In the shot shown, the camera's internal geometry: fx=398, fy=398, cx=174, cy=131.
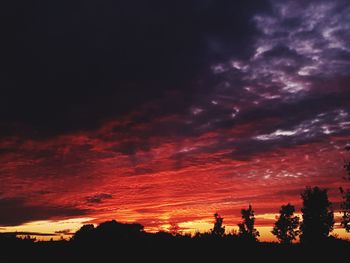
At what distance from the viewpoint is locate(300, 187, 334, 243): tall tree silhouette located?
256 ft

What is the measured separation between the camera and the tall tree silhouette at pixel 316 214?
7794 cm

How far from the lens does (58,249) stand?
2170 cm

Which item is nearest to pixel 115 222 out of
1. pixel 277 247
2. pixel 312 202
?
pixel 277 247

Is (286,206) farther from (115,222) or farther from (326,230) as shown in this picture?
(115,222)

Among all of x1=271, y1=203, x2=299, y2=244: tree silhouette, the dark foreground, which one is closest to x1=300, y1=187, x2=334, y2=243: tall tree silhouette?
x1=271, y1=203, x2=299, y2=244: tree silhouette

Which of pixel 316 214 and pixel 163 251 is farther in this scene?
pixel 316 214

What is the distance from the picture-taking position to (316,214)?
79.0 m

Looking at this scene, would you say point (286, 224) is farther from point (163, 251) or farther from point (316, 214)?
point (163, 251)

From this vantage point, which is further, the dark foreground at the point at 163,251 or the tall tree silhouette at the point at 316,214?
the tall tree silhouette at the point at 316,214

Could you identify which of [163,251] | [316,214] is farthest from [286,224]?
[163,251]

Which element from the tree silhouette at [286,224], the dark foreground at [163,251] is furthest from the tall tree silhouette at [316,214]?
the dark foreground at [163,251]

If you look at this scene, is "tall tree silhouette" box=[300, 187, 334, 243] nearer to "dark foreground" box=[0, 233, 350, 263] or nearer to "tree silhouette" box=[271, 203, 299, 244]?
"tree silhouette" box=[271, 203, 299, 244]

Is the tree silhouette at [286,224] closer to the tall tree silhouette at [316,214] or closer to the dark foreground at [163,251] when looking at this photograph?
the tall tree silhouette at [316,214]

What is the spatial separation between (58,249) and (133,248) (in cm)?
408
